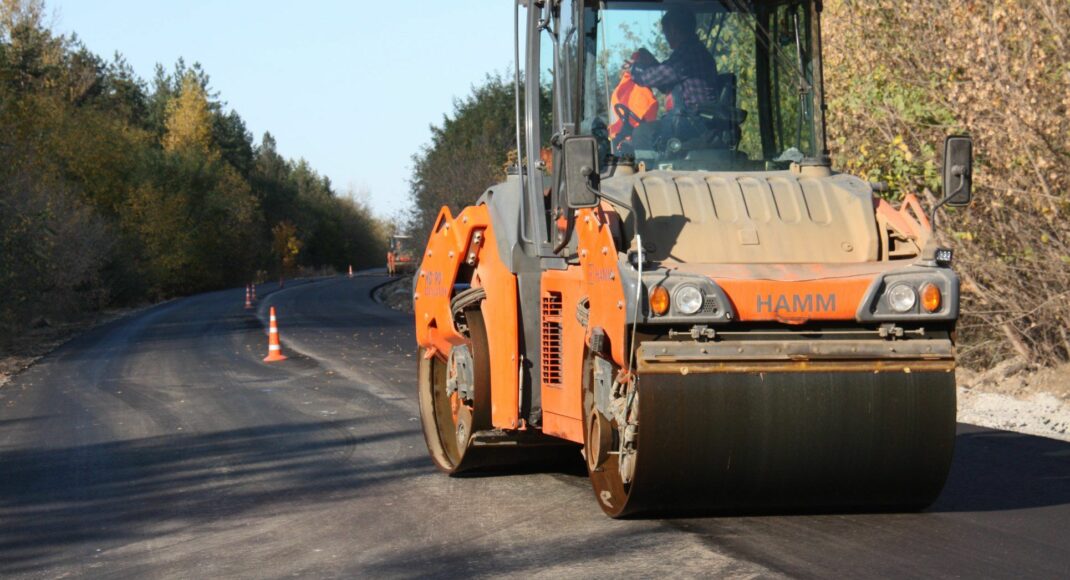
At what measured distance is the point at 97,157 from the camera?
199ft

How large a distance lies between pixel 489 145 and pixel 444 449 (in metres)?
37.8

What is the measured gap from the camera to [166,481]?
10.1 m

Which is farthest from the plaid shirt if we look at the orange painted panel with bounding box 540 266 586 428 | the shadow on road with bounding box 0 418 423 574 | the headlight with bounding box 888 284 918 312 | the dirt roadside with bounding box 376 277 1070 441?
the dirt roadside with bounding box 376 277 1070 441

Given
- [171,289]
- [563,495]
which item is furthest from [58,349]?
[171,289]

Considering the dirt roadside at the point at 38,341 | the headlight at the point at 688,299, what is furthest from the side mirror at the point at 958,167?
the dirt roadside at the point at 38,341

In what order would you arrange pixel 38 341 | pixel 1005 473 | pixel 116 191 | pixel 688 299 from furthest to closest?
pixel 116 191, pixel 38 341, pixel 1005 473, pixel 688 299

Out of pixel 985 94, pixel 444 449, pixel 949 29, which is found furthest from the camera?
pixel 949 29

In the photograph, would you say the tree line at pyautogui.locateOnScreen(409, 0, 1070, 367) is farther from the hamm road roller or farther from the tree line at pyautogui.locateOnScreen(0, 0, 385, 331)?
the tree line at pyautogui.locateOnScreen(0, 0, 385, 331)

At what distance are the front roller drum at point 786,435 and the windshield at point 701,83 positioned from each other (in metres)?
1.86

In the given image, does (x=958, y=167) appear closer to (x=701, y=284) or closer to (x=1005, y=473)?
(x=701, y=284)

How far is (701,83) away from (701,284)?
198cm

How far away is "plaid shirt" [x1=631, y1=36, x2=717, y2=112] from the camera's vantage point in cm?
824

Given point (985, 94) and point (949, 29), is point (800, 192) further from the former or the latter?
point (949, 29)

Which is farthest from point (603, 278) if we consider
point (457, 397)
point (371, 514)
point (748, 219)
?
point (457, 397)
